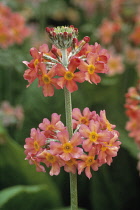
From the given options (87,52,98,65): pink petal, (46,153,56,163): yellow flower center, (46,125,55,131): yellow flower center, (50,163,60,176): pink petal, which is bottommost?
(50,163,60,176): pink petal

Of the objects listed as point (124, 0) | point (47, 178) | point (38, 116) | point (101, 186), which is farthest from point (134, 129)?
point (124, 0)

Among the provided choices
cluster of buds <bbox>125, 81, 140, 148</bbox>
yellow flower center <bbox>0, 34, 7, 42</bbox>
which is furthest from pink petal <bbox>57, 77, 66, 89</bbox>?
yellow flower center <bbox>0, 34, 7, 42</bbox>

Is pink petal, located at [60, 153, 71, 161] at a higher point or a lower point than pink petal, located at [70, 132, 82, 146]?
lower

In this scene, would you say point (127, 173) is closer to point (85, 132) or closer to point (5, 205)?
point (5, 205)

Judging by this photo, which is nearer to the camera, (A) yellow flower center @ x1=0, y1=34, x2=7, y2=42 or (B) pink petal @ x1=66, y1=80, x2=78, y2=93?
(B) pink petal @ x1=66, y1=80, x2=78, y2=93

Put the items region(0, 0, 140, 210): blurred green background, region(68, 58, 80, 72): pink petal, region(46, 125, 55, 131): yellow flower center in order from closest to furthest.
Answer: region(68, 58, 80, 72): pink petal
region(46, 125, 55, 131): yellow flower center
region(0, 0, 140, 210): blurred green background

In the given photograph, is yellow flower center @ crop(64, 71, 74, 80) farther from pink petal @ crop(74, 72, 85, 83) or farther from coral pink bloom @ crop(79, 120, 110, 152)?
coral pink bloom @ crop(79, 120, 110, 152)
